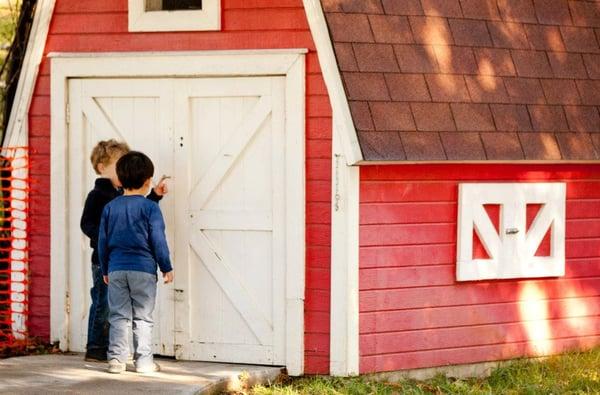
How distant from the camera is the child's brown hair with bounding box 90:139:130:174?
8.84 meters

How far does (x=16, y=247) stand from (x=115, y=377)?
1877mm

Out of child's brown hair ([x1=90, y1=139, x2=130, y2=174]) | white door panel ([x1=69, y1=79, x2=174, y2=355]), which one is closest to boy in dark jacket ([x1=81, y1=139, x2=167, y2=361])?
child's brown hair ([x1=90, y1=139, x2=130, y2=174])

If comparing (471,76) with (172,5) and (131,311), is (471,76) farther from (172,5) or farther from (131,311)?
(131,311)

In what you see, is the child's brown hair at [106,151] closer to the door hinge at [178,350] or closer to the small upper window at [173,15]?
the small upper window at [173,15]

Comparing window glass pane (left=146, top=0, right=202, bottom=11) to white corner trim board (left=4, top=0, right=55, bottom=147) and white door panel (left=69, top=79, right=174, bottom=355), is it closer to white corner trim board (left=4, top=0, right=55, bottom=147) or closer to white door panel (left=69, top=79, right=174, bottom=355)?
white door panel (left=69, top=79, right=174, bottom=355)

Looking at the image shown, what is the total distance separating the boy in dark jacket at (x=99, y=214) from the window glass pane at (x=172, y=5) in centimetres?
103

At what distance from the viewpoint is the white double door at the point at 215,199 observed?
29.2ft

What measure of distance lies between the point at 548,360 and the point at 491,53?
2.30 m

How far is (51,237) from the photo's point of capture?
31.2 ft

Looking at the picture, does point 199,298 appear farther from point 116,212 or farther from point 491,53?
point 491,53

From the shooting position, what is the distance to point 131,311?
8.41 meters

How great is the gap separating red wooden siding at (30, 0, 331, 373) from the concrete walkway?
55cm

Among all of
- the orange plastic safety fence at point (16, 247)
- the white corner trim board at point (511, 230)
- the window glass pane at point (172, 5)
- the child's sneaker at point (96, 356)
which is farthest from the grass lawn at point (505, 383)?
the window glass pane at point (172, 5)

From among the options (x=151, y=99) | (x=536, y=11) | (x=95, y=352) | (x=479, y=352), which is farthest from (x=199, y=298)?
(x=536, y=11)
